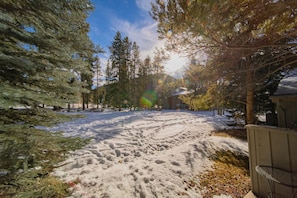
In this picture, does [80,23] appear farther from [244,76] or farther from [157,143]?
[244,76]

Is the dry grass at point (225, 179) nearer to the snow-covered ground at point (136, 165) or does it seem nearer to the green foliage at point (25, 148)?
the snow-covered ground at point (136, 165)

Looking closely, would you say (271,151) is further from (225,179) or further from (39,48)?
(39,48)

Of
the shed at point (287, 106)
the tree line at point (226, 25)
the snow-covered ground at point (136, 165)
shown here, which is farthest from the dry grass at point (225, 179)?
the tree line at point (226, 25)

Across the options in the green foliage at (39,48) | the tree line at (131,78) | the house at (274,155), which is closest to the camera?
the green foliage at (39,48)

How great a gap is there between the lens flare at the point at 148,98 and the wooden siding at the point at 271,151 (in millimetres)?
26013

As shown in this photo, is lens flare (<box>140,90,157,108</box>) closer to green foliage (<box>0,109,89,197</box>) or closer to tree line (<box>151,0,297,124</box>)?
tree line (<box>151,0,297,124</box>)

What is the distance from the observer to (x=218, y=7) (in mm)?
2371

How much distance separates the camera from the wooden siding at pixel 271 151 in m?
2.22

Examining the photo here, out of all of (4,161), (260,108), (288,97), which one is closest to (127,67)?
(260,108)

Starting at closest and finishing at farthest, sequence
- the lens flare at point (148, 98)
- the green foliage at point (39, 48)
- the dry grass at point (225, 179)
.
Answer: the green foliage at point (39, 48)
the dry grass at point (225, 179)
the lens flare at point (148, 98)

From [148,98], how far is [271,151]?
27612 millimetres

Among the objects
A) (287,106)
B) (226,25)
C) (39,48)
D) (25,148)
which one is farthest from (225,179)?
(39,48)

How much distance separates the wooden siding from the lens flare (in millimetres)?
26013

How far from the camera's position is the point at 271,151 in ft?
8.04
